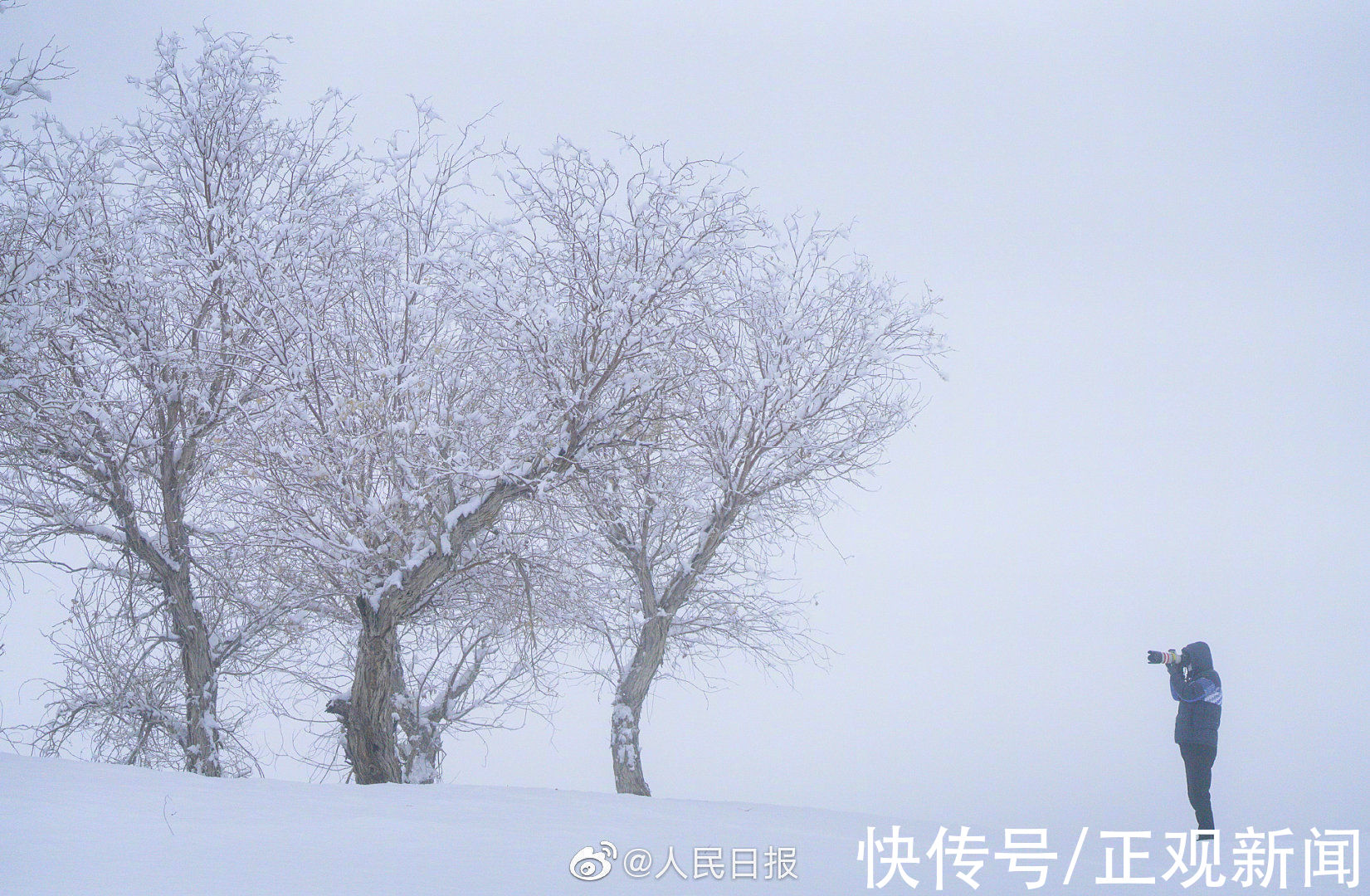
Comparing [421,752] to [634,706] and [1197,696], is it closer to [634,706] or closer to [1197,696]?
[634,706]

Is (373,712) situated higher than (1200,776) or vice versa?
(373,712)

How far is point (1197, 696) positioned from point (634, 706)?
6.39 metres

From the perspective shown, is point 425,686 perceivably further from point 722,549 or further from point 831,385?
point 831,385

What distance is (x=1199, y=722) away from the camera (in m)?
8.66

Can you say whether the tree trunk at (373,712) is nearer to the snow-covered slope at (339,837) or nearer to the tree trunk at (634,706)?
the snow-covered slope at (339,837)

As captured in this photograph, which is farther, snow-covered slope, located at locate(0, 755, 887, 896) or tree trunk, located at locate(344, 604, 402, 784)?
tree trunk, located at locate(344, 604, 402, 784)

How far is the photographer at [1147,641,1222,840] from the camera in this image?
28.4 feet

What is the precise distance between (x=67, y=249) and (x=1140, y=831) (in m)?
11.5

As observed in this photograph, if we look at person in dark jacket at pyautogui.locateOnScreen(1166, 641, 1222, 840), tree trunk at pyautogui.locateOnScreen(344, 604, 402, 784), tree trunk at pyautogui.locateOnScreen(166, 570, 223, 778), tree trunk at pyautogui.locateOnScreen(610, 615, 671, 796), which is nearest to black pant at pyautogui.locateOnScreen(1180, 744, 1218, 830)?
person in dark jacket at pyautogui.locateOnScreen(1166, 641, 1222, 840)

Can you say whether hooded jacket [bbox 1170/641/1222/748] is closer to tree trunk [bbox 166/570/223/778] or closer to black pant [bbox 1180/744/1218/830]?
black pant [bbox 1180/744/1218/830]

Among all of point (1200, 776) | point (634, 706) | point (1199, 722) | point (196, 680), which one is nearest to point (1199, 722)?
point (1199, 722)

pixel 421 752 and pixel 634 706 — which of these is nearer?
pixel 634 706

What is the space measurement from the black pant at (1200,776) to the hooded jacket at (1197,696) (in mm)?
68

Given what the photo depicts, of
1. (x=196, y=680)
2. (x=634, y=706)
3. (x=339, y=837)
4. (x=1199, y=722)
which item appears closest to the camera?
(x=339, y=837)
